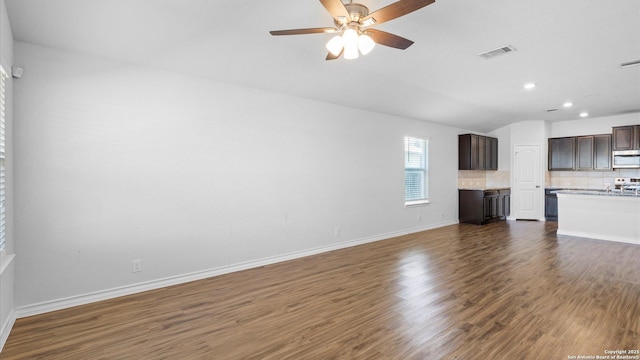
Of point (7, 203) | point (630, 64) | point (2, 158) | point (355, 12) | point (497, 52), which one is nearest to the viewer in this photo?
point (355, 12)

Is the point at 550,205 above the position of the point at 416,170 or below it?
below

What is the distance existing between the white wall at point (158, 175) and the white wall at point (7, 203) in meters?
0.13

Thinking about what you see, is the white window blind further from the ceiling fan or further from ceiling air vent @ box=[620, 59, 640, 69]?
ceiling air vent @ box=[620, 59, 640, 69]

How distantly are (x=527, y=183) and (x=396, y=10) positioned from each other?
27.3 feet

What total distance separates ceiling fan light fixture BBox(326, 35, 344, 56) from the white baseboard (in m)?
3.39

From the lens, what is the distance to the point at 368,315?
2854 millimetres

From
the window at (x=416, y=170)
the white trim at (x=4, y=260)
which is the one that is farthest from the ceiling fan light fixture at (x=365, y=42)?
the window at (x=416, y=170)

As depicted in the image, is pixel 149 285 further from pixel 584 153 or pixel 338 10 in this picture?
pixel 584 153

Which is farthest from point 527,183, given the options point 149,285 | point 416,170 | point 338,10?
point 149,285

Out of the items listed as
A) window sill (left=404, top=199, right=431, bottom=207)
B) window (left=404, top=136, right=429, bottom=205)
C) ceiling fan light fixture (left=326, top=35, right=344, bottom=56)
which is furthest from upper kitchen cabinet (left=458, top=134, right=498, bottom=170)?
ceiling fan light fixture (left=326, top=35, right=344, bottom=56)

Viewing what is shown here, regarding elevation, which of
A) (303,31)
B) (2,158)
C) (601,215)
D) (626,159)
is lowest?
(601,215)

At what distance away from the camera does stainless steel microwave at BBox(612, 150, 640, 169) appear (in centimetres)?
705

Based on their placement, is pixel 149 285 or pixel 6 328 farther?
pixel 149 285

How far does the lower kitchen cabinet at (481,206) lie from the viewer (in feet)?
25.2
